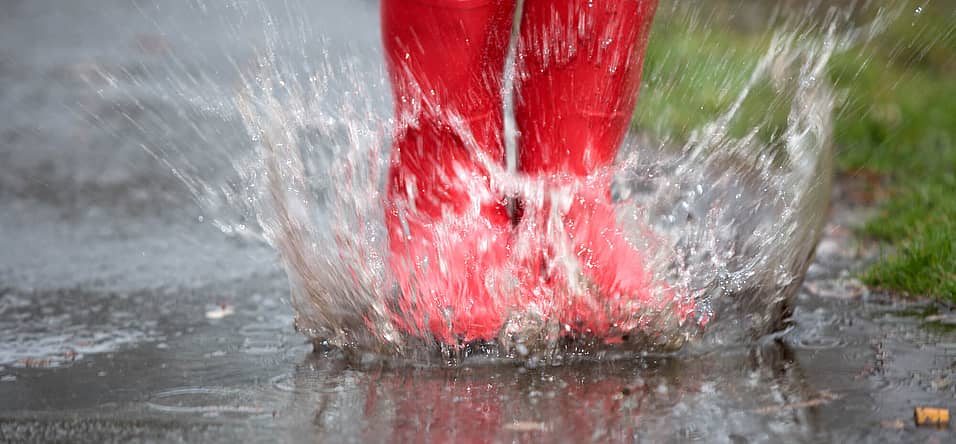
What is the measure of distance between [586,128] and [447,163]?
28 centimetres

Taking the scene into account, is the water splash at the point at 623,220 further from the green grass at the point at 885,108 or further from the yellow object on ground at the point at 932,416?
the yellow object on ground at the point at 932,416

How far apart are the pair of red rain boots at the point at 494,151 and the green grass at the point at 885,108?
518 mm

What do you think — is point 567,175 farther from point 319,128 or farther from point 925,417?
point 925,417

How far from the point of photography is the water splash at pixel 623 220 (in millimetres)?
2078

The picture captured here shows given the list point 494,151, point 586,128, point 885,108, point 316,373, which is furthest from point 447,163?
point 885,108

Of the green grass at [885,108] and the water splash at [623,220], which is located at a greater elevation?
the green grass at [885,108]

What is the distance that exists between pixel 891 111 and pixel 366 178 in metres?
3.16

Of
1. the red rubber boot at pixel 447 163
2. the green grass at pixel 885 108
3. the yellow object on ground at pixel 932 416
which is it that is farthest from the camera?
the green grass at pixel 885 108

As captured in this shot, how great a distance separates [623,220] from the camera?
6.93ft

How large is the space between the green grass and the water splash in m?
0.21

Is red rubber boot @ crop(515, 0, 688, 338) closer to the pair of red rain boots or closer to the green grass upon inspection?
the pair of red rain boots

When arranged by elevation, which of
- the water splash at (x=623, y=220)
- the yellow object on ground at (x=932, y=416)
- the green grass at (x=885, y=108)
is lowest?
the yellow object on ground at (x=932, y=416)

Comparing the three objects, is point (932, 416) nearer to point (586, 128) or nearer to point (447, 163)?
point (586, 128)

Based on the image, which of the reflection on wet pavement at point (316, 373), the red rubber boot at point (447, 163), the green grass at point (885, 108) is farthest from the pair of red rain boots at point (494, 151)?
the green grass at point (885, 108)
